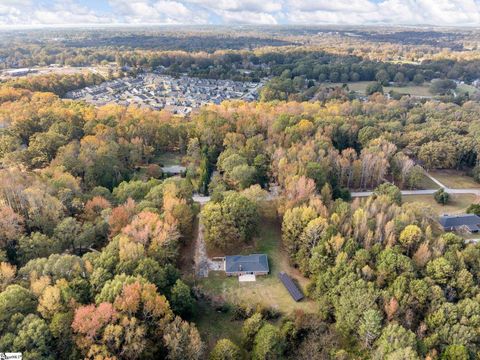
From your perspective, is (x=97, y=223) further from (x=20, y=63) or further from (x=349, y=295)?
(x=20, y=63)

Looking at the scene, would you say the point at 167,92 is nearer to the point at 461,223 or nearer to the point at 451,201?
the point at 451,201

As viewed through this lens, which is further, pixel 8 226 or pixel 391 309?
pixel 8 226

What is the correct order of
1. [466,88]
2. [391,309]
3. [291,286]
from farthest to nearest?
[466,88] → [291,286] → [391,309]

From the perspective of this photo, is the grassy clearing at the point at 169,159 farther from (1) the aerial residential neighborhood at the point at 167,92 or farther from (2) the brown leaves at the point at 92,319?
(2) the brown leaves at the point at 92,319

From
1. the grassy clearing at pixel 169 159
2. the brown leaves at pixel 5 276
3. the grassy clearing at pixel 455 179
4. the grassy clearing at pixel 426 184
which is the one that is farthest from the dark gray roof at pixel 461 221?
the brown leaves at pixel 5 276

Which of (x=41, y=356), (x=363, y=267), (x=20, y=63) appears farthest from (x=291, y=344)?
(x=20, y=63)

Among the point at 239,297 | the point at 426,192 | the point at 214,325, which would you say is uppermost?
the point at 426,192

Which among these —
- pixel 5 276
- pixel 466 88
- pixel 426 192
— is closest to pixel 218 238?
pixel 5 276
